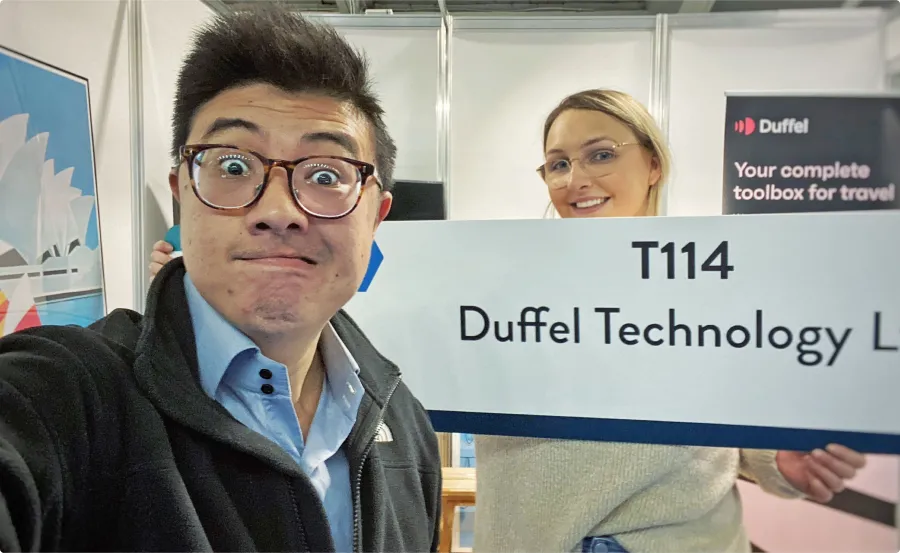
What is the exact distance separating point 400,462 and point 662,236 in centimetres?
54

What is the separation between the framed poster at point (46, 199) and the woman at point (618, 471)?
12cm

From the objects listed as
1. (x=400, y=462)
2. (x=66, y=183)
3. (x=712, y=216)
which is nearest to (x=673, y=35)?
(x=712, y=216)

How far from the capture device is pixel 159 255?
2.46 feet

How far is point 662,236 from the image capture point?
2.36ft

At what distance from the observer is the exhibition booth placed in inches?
28.2

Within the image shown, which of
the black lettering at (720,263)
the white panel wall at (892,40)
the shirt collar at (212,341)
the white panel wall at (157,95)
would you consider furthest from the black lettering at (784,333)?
the white panel wall at (157,95)

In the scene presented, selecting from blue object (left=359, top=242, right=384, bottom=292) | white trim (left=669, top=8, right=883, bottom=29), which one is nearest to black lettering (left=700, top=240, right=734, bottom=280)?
white trim (left=669, top=8, right=883, bottom=29)

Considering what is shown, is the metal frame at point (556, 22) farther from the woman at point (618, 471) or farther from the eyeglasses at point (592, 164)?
the eyeglasses at point (592, 164)

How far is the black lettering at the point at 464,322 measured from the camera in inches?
30.9

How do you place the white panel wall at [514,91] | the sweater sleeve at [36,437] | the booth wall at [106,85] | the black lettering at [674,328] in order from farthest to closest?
the white panel wall at [514,91] < the black lettering at [674,328] < the booth wall at [106,85] < the sweater sleeve at [36,437]

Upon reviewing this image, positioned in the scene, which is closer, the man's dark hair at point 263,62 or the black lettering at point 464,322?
the man's dark hair at point 263,62

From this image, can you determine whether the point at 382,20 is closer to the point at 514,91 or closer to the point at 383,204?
the point at 514,91

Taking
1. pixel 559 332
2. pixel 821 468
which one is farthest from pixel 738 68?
pixel 821 468

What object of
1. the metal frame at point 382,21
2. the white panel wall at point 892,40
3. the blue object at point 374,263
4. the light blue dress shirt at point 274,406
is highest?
the metal frame at point 382,21
